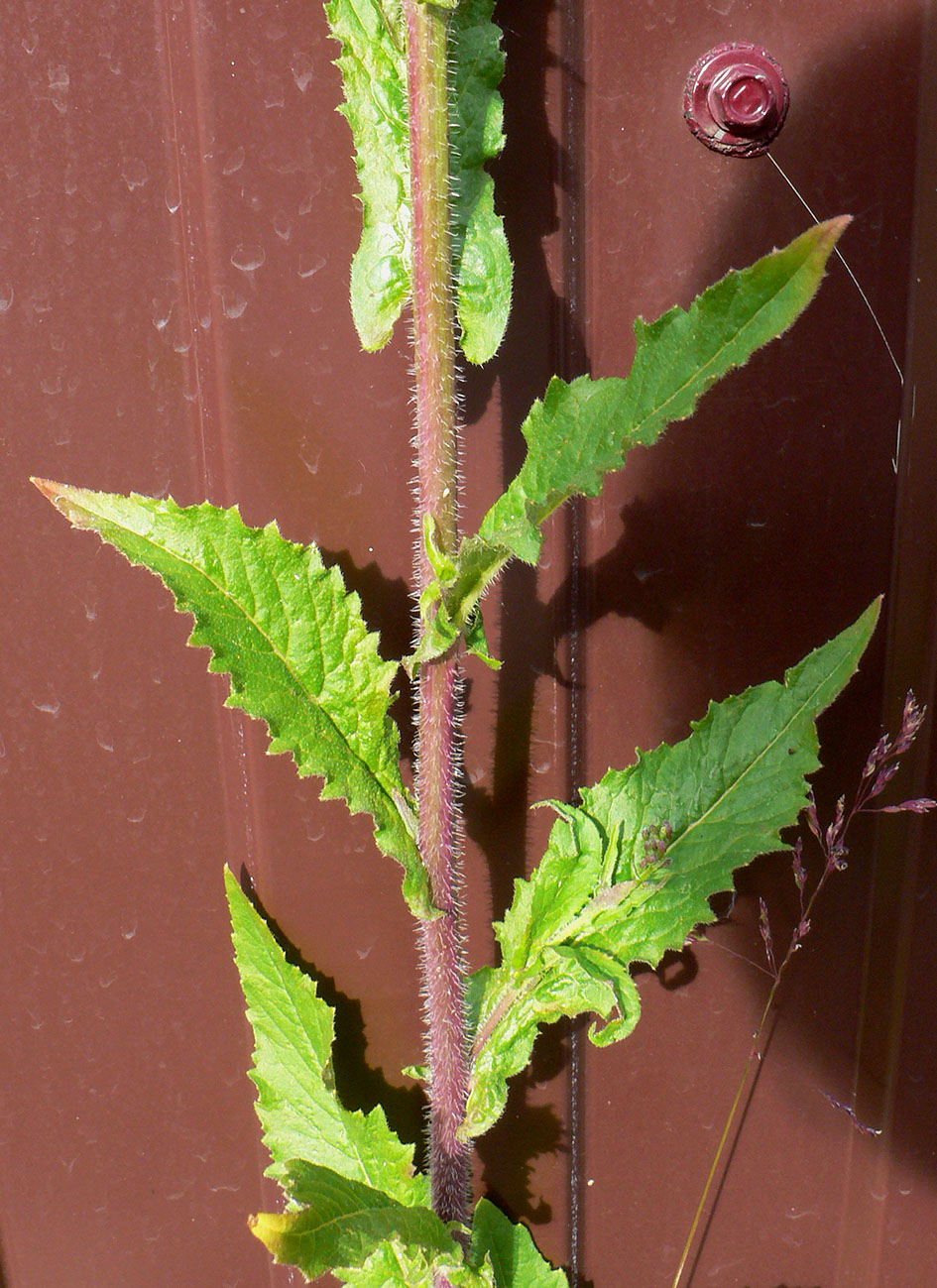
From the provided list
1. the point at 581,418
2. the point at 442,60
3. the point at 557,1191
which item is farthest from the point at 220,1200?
the point at 442,60

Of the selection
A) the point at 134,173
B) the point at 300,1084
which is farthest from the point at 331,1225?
the point at 134,173

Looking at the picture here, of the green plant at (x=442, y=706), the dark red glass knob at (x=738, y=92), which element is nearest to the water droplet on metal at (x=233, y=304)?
the green plant at (x=442, y=706)

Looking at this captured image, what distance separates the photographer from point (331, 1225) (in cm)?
54

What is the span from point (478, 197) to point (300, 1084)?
2.24ft

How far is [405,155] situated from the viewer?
0.63 meters

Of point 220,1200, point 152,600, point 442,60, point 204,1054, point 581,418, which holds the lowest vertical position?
point 220,1200

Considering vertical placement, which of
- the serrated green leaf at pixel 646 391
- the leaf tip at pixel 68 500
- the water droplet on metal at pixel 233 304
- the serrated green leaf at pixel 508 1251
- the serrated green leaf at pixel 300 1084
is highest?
the water droplet on metal at pixel 233 304

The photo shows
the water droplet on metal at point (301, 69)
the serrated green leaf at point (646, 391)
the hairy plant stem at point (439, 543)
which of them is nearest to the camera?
the serrated green leaf at point (646, 391)

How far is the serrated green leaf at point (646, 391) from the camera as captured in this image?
1.52 feet

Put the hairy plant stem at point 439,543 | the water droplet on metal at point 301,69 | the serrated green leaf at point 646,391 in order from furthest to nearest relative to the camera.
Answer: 1. the water droplet on metal at point 301,69
2. the hairy plant stem at point 439,543
3. the serrated green leaf at point 646,391

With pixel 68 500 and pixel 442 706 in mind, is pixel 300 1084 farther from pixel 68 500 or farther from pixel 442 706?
pixel 68 500

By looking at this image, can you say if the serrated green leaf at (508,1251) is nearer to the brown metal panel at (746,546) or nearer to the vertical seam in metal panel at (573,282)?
the brown metal panel at (746,546)

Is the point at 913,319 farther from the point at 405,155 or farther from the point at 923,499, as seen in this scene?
the point at 405,155

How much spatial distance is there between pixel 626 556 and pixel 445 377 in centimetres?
30
